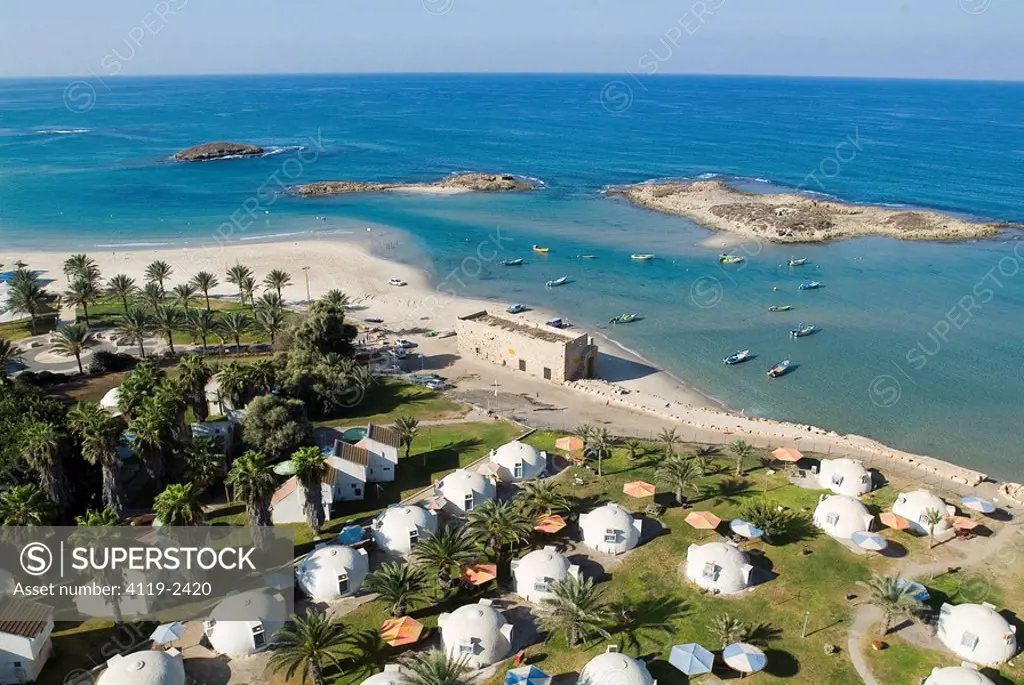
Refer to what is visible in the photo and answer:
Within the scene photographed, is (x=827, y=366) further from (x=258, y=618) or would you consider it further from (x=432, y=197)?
(x=432, y=197)

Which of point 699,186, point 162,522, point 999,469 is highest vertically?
point 699,186

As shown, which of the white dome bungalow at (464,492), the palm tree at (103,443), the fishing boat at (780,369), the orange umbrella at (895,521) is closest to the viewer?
the palm tree at (103,443)

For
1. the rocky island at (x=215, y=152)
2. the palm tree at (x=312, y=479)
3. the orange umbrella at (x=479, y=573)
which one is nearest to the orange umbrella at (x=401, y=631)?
the orange umbrella at (x=479, y=573)

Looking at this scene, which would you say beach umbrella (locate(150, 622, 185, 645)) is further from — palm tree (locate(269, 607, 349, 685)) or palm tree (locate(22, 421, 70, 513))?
palm tree (locate(22, 421, 70, 513))

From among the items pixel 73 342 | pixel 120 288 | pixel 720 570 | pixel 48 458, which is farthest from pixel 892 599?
pixel 120 288

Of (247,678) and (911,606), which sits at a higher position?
(911,606)

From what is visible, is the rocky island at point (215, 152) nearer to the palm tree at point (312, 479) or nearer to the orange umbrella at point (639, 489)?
the palm tree at point (312, 479)

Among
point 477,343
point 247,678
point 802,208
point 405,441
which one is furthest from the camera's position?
point 802,208

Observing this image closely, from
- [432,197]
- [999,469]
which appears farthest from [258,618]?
[432,197]
